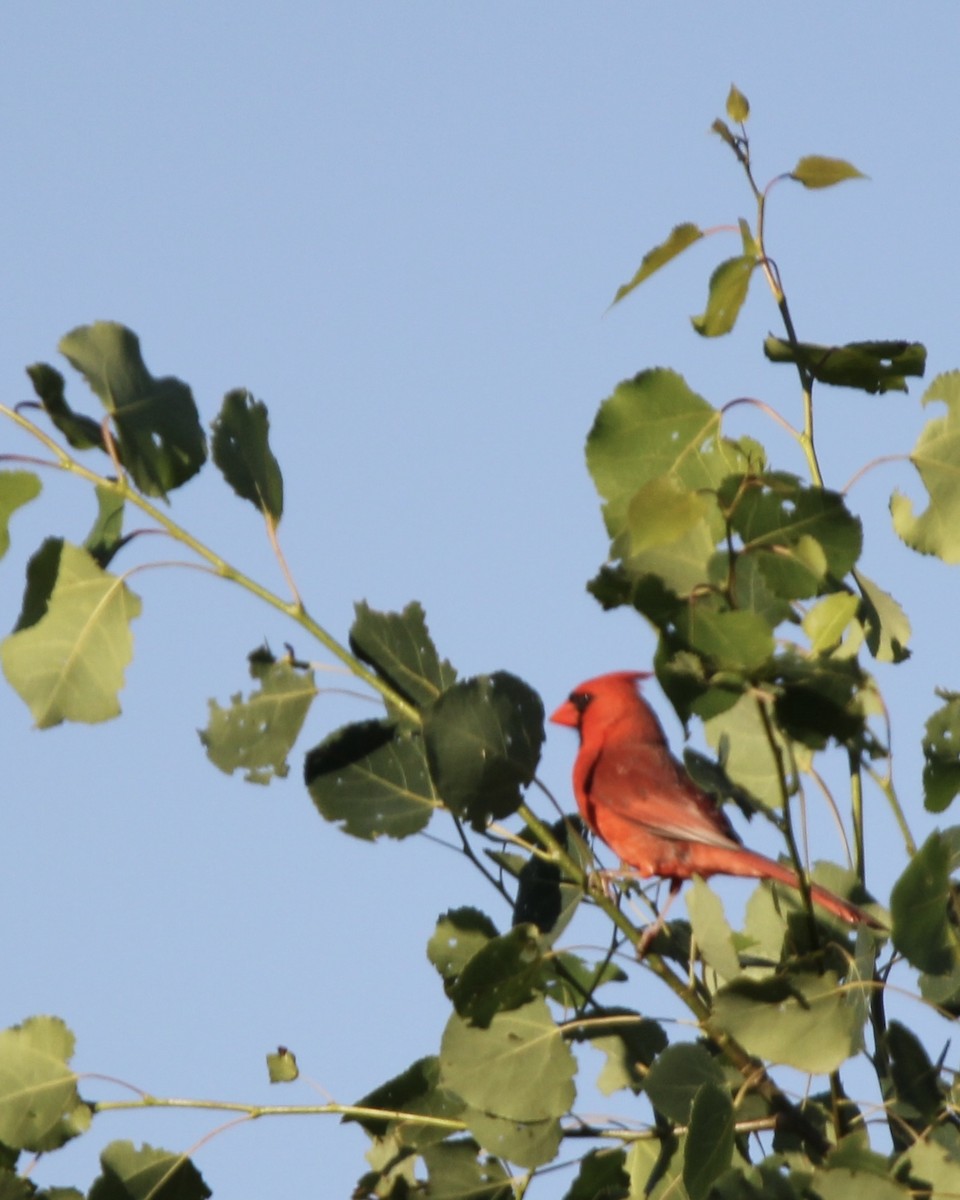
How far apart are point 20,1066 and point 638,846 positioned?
1883mm

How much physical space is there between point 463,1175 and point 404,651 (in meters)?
0.75

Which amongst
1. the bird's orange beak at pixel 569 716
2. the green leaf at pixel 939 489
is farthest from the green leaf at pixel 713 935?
the bird's orange beak at pixel 569 716

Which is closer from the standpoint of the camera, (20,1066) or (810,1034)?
(810,1034)

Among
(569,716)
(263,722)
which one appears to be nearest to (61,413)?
(263,722)

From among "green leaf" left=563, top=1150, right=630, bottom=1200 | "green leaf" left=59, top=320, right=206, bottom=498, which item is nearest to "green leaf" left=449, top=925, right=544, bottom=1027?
"green leaf" left=563, top=1150, right=630, bottom=1200

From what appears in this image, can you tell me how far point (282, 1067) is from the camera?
2.62 m

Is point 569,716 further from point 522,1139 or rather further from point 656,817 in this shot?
point 522,1139

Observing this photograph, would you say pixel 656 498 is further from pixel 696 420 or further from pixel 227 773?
pixel 227 773

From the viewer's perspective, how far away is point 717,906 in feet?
8.21

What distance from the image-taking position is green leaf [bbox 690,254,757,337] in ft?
8.27

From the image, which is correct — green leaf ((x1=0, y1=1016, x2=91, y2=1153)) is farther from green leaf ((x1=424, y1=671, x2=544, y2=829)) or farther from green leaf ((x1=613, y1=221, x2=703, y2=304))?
Answer: green leaf ((x1=613, y1=221, x2=703, y2=304))

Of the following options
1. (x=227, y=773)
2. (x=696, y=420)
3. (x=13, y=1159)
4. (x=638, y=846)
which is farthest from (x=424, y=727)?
(x=638, y=846)

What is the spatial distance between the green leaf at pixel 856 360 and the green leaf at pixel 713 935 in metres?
0.81

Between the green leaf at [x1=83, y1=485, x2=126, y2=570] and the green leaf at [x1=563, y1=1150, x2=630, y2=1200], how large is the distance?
3.61 ft
